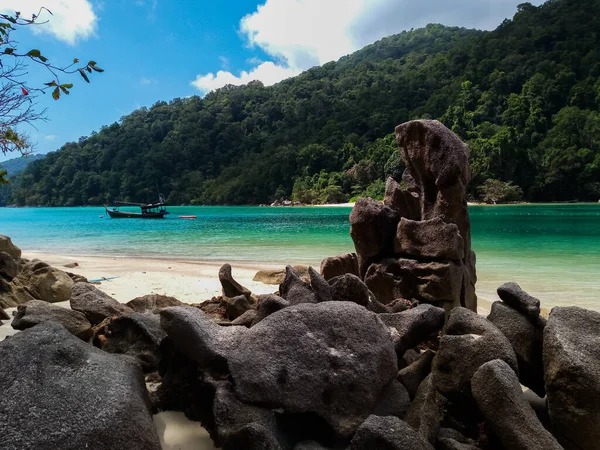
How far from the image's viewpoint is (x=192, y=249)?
74.1 feet

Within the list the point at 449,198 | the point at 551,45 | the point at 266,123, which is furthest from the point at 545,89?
the point at 449,198

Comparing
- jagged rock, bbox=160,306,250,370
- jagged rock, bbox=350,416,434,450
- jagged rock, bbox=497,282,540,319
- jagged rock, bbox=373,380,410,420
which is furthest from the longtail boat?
jagged rock, bbox=350,416,434,450

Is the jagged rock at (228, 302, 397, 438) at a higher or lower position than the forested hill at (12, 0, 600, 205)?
lower

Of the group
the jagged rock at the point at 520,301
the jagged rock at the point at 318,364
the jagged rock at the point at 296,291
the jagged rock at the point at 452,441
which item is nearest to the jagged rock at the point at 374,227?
the jagged rock at the point at 296,291

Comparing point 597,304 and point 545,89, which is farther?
point 545,89

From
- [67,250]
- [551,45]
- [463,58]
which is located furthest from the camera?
[463,58]

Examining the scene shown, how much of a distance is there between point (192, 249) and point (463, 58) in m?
106

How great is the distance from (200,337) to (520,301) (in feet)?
8.15

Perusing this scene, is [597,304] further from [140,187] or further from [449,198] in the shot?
[140,187]

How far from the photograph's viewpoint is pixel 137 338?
3.99 meters

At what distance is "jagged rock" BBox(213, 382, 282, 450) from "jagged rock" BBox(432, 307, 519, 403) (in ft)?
3.91

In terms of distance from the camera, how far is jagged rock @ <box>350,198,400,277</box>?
21.9ft

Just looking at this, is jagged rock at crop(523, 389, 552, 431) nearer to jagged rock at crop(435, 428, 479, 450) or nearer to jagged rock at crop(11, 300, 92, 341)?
jagged rock at crop(435, 428, 479, 450)

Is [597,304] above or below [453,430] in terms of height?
below
